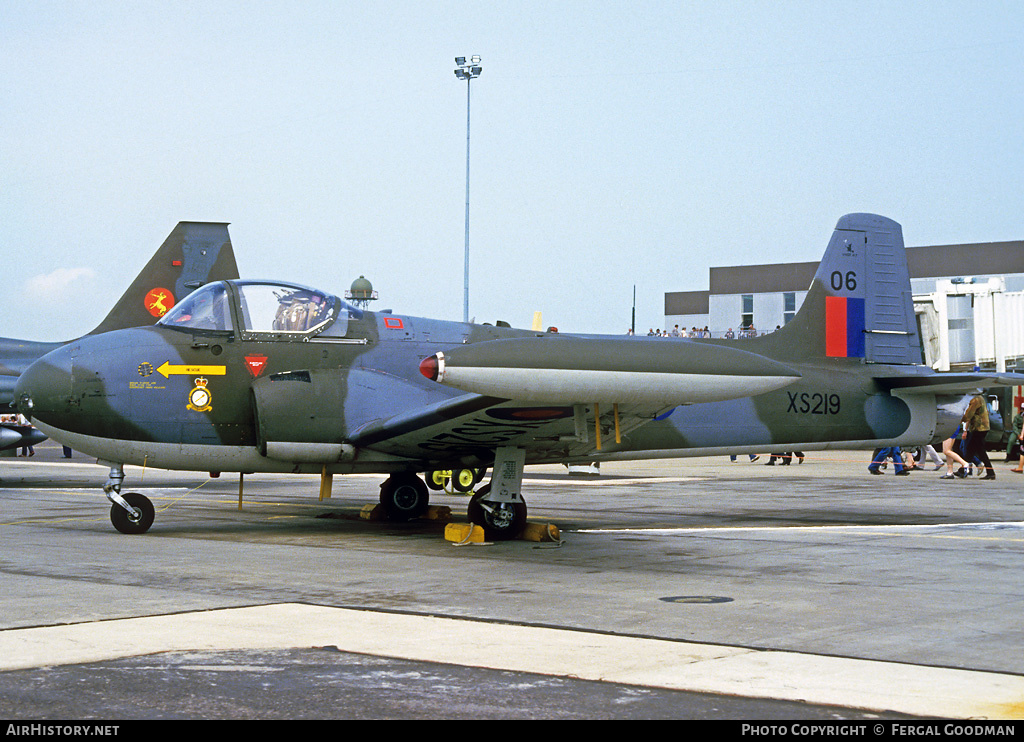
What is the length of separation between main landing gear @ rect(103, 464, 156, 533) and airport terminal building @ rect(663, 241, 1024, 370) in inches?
1175

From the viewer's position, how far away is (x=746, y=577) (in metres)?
9.06

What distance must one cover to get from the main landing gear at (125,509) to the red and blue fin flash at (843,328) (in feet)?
29.5

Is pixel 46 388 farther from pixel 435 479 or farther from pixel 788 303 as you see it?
pixel 788 303

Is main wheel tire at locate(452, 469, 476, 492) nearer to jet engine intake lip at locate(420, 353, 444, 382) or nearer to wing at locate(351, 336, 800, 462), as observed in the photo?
wing at locate(351, 336, 800, 462)

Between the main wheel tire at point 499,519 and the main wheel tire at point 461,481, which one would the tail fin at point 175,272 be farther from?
the main wheel tire at point 499,519

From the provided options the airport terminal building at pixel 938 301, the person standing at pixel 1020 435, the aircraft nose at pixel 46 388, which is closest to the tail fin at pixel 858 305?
the aircraft nose at pixel 46 388

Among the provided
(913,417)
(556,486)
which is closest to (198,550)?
(913,417)

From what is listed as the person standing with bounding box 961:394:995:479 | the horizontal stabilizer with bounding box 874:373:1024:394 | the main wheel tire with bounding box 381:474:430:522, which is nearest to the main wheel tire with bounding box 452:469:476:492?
the main wheel tire with bounding box 381:474:430:522

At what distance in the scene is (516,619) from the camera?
705 cm

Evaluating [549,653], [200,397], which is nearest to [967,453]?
[200,397]

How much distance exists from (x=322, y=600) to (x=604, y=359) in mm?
2933

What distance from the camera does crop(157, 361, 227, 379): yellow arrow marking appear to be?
12.1m

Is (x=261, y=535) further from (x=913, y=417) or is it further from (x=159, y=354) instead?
(x=913, y=417)

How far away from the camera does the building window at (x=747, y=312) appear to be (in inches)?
3019
